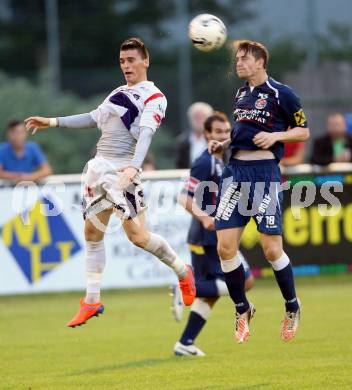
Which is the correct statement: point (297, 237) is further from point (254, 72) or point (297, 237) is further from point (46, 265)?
point (254, 72)

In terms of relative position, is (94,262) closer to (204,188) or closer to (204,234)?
(204,234)

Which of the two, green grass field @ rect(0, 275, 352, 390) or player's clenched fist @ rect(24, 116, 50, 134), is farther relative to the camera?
player's clenched fist @ rect(24, 116, 50, 134)

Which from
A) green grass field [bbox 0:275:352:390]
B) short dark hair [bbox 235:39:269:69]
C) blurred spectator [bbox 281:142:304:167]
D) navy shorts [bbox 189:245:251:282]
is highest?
short dark hair [bbox 235:39:269:69]

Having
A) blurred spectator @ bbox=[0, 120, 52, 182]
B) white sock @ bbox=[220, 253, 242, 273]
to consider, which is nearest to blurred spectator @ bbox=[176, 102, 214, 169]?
blurred spectator @ bbox=[0, 120, 52, 182]

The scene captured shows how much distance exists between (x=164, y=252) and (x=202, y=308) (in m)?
1.00

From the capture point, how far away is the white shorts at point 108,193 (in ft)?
30.2

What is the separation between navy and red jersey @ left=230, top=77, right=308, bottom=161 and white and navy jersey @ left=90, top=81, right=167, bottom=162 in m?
0.68

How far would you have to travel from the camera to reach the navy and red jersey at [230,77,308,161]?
895 centimetres

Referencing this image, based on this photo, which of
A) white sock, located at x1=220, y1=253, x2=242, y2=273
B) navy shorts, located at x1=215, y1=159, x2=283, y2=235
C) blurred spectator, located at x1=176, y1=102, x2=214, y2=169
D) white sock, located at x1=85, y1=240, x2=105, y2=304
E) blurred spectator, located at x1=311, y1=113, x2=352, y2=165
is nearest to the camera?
navy shorts, located at x1=215, y1=159, x2=283, y2=235

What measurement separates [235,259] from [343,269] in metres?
7.22

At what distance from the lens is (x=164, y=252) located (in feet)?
31.1

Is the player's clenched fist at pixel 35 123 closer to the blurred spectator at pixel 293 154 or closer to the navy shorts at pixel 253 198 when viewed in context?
the navy shorts at pixel 253 198

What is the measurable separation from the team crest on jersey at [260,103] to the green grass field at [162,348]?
208 centimetres

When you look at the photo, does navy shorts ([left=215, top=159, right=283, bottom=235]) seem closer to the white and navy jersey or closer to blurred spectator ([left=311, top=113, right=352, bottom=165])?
the white and navy jersey
